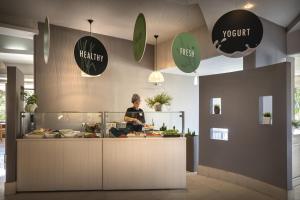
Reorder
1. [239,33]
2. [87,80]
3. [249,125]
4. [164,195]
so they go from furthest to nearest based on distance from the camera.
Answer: [87,80]
[249,125]
[164,195]
[239,33]

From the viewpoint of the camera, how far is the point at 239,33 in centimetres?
339

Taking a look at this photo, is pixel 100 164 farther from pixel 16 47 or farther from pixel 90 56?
pixel 16 47

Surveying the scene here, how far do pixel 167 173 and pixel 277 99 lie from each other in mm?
2159

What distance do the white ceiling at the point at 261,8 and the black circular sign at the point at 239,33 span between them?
1.20m

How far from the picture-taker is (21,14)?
528cm

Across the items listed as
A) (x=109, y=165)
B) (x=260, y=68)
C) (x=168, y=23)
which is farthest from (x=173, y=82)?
(x=109, y=165)

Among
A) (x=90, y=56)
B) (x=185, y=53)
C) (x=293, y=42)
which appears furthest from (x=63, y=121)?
(x=293, y=42)

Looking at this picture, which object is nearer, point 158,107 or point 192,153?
point 158,107

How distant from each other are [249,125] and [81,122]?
297cm

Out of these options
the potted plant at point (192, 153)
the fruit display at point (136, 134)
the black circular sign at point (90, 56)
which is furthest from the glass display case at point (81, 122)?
the potted plant at point (192, 153)

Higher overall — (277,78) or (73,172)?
(277,78)

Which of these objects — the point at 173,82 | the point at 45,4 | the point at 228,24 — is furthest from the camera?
the point at 173,82

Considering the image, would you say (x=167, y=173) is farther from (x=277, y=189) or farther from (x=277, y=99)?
(x=277, y=99)

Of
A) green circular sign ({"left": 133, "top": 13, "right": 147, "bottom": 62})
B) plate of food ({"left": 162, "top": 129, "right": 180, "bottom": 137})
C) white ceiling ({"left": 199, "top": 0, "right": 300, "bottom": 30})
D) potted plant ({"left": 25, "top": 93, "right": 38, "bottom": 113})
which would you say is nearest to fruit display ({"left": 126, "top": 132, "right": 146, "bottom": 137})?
plate of food ({"left": 162, "top": 129, "right": 180, "bottom": 137})
